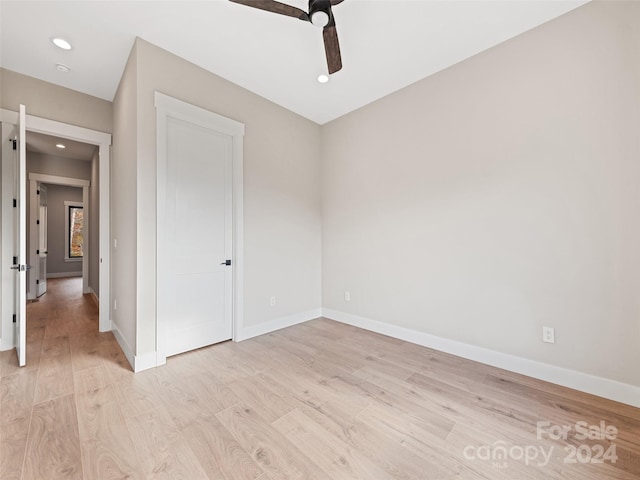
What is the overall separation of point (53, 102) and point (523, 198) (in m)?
5.09

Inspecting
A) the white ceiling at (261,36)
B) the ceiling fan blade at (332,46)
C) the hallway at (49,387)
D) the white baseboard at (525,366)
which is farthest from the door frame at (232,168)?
the white baseboard at (525,366)

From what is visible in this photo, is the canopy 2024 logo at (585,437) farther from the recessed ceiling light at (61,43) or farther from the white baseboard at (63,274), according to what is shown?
the white baseboard at (63,274)

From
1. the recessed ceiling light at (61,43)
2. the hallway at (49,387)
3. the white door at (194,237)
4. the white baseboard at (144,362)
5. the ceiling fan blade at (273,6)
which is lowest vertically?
the hallway at (49,387)

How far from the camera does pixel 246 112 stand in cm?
317

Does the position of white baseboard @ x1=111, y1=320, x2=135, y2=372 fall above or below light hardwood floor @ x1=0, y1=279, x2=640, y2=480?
above

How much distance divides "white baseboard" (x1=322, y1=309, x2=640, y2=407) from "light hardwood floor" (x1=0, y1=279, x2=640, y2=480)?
0.08m

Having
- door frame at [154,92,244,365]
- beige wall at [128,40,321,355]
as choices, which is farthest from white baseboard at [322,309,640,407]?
door frame at [154,92,244,365]

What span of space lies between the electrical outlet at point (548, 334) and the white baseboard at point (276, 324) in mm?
2673

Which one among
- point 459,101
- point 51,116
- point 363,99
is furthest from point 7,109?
point 459,101

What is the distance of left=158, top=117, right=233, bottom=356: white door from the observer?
8.39 ft

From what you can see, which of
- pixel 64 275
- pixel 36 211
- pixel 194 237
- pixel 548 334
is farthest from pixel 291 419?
pixel 64 275

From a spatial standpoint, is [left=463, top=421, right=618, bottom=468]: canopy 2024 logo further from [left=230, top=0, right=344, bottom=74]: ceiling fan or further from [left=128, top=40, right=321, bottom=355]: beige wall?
[left=230, top=0, right=344, bottom=74]: ceiling fan

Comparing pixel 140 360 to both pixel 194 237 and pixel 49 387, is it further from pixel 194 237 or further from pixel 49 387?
pixel 194 237

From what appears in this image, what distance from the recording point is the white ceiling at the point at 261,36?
2.08 meters
